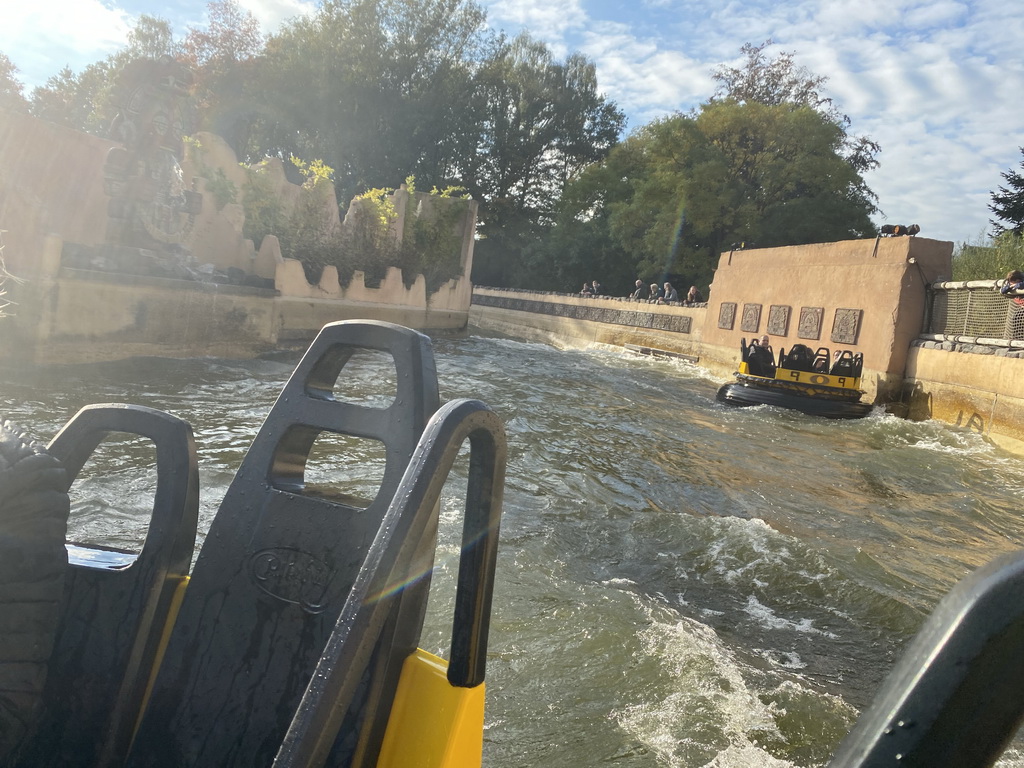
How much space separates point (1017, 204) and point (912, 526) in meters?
26.2

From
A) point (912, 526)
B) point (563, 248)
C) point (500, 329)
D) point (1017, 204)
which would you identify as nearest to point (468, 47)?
point (563, 248)

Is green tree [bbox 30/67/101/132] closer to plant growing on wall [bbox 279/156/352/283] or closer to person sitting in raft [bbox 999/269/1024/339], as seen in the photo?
plant growing on wall [bbox 279/156/352/283]

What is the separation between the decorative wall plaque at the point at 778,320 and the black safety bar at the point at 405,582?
58.1 ft

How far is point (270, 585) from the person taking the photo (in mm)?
1457

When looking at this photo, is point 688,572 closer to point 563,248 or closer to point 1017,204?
point 1017,204

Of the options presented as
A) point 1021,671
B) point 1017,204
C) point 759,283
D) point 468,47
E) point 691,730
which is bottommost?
point 691,730

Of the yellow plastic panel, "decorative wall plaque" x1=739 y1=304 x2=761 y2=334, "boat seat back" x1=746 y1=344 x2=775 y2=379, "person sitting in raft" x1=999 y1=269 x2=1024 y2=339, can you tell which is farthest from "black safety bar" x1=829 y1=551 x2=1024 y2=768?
"decorative wall plaque" x1=739 y1=304 x2=761 y2=334

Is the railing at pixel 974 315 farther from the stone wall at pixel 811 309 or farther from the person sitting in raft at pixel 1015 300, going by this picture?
the stone wall at pixel 811 309

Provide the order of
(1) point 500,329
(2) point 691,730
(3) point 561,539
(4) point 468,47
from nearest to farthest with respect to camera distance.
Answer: (2) point 691,730, (3) point 561,539, (1) point 500,329, (4) point 468,47

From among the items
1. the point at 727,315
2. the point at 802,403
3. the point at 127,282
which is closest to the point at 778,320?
the point at 727,315

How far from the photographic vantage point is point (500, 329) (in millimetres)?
33562

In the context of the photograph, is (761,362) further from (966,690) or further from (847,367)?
(966,690)

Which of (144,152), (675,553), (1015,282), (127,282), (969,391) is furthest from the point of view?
(969,391)

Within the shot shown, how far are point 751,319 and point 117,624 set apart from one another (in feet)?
62.2
